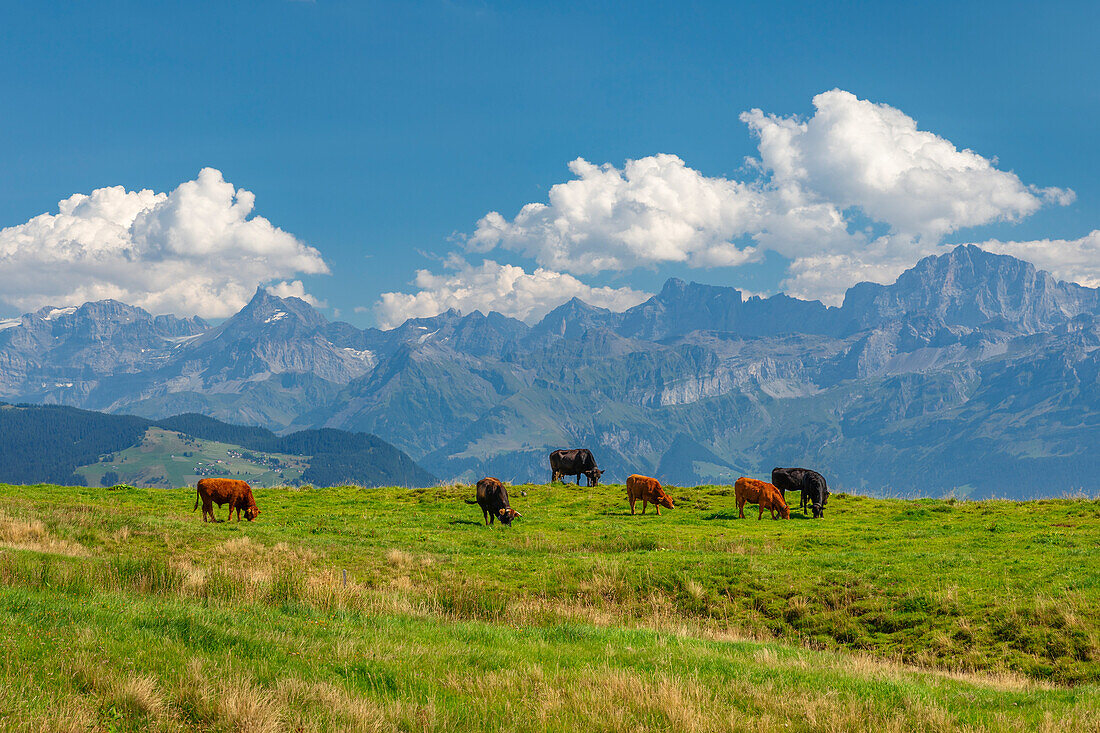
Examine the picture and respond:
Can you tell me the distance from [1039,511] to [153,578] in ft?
125

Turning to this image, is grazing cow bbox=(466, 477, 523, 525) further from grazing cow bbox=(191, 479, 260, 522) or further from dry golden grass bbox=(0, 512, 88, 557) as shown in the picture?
dry golden grass bbox=(0, 512, 88, 557)

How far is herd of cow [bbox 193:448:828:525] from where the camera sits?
31594mm

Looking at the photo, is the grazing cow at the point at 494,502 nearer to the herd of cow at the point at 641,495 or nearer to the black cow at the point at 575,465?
the herd of cow at the point at 641,495

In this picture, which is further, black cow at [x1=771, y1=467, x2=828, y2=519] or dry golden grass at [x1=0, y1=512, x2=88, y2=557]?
black cow at [x1=771, y1=467, x2=828, y2=519]

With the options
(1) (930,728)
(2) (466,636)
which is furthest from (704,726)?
(2) (466,636)

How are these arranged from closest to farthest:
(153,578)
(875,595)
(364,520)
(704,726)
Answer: (704,726) < (153,578) < (875,595) < (364,520)

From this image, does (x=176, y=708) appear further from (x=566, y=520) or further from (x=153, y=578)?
(x=566, y=520)

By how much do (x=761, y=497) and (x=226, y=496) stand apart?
2654cm

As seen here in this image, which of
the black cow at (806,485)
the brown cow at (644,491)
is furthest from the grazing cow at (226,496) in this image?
the black cow at (806,485)

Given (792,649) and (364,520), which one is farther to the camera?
(364,520)

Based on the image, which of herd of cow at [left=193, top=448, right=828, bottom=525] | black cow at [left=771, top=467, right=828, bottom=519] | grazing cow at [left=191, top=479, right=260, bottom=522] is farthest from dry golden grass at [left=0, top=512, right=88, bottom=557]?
black cow at [left=771, top=467, right=828, bottom=519]

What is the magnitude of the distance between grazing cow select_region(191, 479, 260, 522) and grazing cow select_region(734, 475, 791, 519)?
24447 millimetres

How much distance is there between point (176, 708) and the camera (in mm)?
8289

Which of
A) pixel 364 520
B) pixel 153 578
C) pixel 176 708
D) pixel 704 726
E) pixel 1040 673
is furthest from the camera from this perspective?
pixel 364 520
